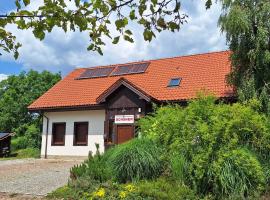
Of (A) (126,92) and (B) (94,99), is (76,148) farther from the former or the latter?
(A) (126,92)

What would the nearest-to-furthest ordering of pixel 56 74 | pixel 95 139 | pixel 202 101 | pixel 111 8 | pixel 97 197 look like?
pixel 111 8 < pixel 97 197 < pixel 202 101 < pixel 95 139 < pixel 56 74

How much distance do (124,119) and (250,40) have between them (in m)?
8.40

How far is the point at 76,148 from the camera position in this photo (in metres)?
24.4

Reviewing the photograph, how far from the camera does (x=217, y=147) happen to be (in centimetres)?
1016

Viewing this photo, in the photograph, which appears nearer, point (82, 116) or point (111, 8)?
point (111, 8)

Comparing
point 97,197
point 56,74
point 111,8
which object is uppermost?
point 56,74

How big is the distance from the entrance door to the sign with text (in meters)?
0.23

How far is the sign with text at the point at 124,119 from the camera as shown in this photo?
22.1 metres

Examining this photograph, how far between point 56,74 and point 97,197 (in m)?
34.8

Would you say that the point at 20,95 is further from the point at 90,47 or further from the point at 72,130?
the point at 90,47

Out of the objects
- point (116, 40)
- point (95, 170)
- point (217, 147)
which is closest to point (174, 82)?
point (95, 170)

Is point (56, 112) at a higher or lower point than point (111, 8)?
higher

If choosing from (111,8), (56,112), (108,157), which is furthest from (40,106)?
(111,8)

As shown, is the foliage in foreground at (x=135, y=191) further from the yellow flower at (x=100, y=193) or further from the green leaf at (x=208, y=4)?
the green leaf at (x=208, y=4)
